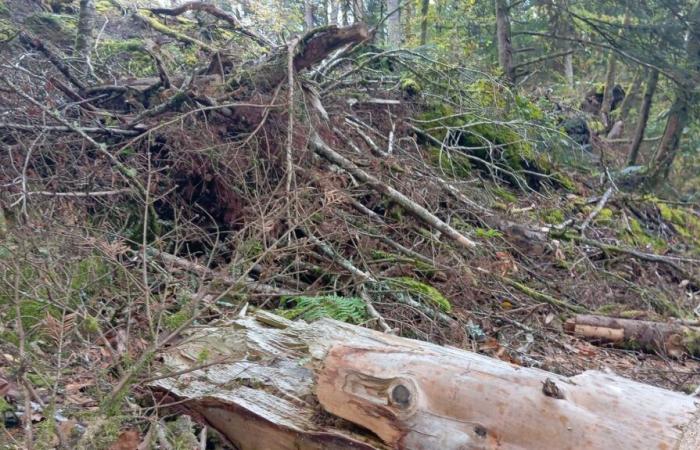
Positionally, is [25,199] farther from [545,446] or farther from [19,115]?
[545,446]

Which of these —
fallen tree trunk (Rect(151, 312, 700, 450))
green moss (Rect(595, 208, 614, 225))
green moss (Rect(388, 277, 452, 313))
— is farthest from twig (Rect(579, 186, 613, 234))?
fallen tree trunk (Rect(151, 312, 700, 450))

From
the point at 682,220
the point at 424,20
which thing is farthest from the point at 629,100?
the point at 682,220

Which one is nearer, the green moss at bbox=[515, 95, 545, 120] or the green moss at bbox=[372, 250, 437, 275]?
the green moss at bbox=[372, 250, 437, 275]

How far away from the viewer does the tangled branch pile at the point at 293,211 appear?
306 cm

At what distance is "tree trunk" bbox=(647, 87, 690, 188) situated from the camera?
825 centimetres

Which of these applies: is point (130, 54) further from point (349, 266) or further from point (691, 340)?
point (691, 340)

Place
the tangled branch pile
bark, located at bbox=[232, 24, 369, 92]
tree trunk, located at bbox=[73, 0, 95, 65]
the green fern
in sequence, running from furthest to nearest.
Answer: tree trunk, located at bbox=[73, 0, 95, 65]
bark, located at bbox=[232, 24, 369, 92]
the green fern
the tangled branch pile

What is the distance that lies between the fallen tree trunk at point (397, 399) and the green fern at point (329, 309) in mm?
517

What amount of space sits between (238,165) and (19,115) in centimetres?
189

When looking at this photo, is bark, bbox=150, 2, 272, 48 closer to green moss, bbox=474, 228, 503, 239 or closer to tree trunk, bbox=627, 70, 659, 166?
green moss, bbox=474, 228, 503, 239

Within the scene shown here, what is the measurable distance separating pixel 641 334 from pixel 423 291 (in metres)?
1.75

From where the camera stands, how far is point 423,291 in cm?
386

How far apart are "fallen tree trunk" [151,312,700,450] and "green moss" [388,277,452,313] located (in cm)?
124

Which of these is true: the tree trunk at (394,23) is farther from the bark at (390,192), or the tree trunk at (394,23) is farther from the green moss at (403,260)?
the green moss at (403,260)
